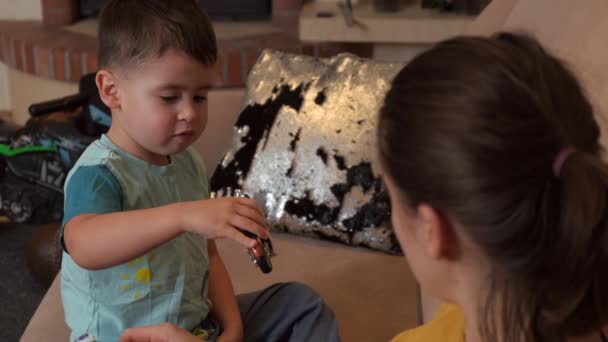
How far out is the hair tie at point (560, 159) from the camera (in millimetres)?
672

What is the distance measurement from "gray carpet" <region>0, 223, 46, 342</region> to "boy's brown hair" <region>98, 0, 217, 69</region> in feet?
3.85

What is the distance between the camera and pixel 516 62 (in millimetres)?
706

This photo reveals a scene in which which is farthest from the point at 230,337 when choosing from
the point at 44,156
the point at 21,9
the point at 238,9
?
the point at 21,9

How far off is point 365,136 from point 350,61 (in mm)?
217

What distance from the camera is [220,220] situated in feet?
3.05

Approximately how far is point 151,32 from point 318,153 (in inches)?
25.7

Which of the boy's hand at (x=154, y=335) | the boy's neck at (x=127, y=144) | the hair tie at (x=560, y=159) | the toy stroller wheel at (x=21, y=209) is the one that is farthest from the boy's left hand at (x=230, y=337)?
the toy stroller wheel at (x=21, y=209)

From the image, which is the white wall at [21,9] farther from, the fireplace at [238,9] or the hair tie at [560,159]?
the hair tie at [560,159]

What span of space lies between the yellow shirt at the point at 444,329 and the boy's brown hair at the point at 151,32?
0.51 metres

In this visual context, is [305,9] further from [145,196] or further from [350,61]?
[145,196]

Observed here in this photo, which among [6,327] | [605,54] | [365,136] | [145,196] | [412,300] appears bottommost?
[6,327]

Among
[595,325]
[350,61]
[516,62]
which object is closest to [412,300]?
[350,61]

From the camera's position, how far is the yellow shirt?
3.45ft

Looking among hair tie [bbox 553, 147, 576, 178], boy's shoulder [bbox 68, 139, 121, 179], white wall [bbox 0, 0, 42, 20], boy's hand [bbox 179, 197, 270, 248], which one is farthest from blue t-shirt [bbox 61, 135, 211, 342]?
white wall [bbox 0, 0, 42, 20]
